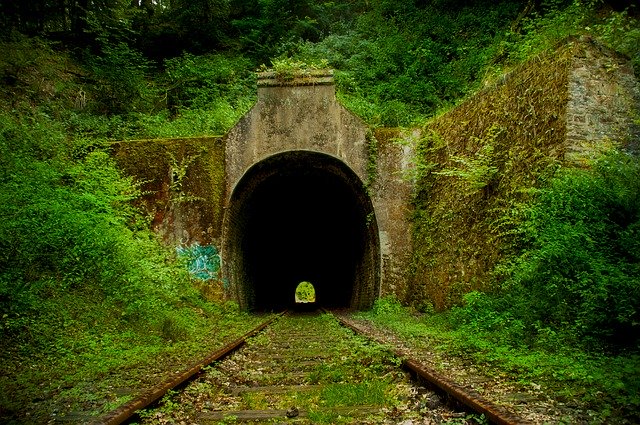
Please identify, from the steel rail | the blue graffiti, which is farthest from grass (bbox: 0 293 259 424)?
the blue graffiti

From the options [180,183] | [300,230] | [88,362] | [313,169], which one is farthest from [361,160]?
[300,230]

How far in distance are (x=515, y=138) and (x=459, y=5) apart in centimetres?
1206

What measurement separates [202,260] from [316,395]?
846 centimetres

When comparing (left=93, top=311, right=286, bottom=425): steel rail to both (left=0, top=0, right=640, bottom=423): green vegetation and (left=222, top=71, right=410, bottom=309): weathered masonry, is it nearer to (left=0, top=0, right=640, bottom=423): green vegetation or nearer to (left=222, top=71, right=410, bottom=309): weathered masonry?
(left=0, top=0, right=640, bottom=423): green vegetation

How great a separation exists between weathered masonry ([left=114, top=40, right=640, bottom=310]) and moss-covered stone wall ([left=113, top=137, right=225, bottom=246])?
3 centimetres

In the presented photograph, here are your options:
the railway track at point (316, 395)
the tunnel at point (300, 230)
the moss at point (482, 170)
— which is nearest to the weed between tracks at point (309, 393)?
the railway track at point (316, 395)

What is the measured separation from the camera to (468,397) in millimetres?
3391

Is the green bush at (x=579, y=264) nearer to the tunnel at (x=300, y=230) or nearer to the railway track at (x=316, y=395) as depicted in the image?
the railway track at (x=316, y=395)

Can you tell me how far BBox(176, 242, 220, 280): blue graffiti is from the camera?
11992mm

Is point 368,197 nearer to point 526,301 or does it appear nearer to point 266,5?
point 526,301

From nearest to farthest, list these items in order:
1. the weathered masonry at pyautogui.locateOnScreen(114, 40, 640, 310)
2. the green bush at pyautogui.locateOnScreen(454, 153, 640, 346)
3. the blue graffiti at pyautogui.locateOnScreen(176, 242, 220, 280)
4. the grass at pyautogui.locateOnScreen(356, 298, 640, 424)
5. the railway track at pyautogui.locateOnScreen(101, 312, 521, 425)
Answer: the grass at pyautogui.locateOnScreen(356, 298, 640, 424)
the railway track at pyautogui.locateOnScreen(101, 312, 521, 425)
the green bush at pyautogui.locateOnScreen(454, 153, 640, 346)
the weathered masonry at pyautogui.locateOnScreen(114, 40, 640, 310)
the blue graffiti at pyautogui.locateOnScreen(176, 242, 220, 280)

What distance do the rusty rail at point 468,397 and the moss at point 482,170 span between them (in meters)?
3.70

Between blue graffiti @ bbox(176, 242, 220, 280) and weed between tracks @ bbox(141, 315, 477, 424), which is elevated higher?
blue graffiti @ bbox(176, 242, 220, 280)

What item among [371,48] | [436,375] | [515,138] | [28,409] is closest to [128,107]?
[371,48]
